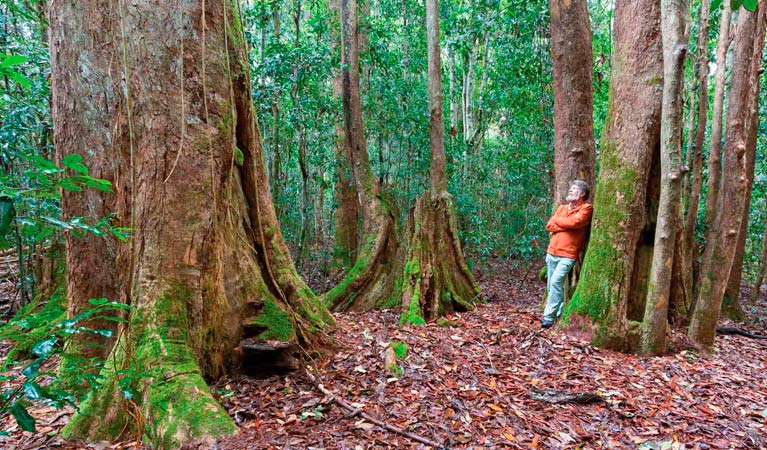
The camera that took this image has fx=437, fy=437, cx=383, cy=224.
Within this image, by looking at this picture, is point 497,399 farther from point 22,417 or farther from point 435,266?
point 435,266

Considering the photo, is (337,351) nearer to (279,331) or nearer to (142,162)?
(279,331)

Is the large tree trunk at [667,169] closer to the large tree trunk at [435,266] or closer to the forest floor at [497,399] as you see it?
the forest floor at [497,399]

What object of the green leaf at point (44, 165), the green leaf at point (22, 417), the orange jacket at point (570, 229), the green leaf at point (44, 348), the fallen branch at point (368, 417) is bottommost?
the fallen branch at point (368, 417)

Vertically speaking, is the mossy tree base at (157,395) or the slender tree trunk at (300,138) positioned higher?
the slender tree trunk at (300,138)

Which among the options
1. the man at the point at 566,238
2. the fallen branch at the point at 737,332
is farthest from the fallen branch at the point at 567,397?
the fallen branch at the point at 737,332

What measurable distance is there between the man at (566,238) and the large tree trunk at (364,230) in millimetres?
2439

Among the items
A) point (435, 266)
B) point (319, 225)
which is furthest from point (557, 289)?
point (319, 225)

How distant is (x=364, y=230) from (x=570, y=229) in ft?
11.7

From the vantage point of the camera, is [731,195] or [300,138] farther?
[300,138]

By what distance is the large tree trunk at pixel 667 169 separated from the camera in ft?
13.6

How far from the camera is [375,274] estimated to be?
7.38 meters

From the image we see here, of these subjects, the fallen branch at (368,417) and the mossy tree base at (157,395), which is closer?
the mossy tree base at (157,395)

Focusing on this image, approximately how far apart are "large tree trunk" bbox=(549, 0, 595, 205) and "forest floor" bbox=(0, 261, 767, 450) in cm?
229

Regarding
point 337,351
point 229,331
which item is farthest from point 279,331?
point 337,351
